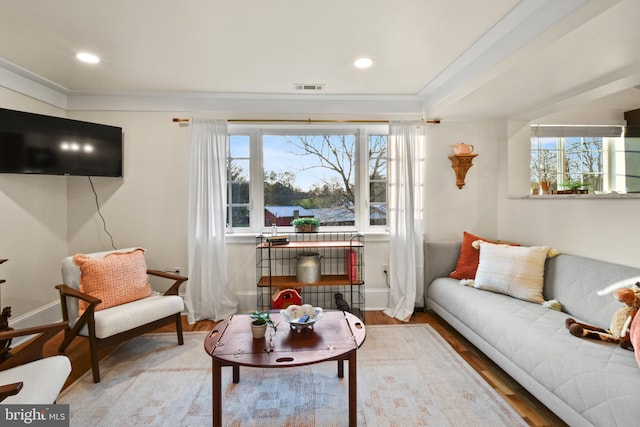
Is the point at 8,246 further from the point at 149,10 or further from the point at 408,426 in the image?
the point at 408,426

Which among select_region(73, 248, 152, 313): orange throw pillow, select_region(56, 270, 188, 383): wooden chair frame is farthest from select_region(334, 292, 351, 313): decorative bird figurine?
select_region(73, 248, 152, 313): orange throw pillow

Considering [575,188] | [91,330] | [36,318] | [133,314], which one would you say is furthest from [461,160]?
[36,318]

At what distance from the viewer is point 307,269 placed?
3.14 meters

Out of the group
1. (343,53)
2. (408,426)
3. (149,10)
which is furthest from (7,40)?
(408,426)

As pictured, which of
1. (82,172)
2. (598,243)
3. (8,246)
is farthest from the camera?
(82,172)

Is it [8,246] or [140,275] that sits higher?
[8,246]

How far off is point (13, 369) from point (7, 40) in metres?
2.21

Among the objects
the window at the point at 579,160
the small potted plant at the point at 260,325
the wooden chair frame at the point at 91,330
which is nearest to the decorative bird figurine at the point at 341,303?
the small potted plant at the point at 260,325

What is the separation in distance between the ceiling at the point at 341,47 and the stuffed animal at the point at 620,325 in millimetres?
1425

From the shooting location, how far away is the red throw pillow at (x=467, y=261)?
3070 mm

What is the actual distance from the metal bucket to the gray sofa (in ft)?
4.09

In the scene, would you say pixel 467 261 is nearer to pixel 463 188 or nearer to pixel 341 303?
pixel 463 188

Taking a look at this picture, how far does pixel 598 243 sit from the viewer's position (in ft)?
7.75

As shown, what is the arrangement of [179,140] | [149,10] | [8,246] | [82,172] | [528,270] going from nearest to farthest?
[149,10] → [528,270] → [8,246] → [82,172] → [179,140]
